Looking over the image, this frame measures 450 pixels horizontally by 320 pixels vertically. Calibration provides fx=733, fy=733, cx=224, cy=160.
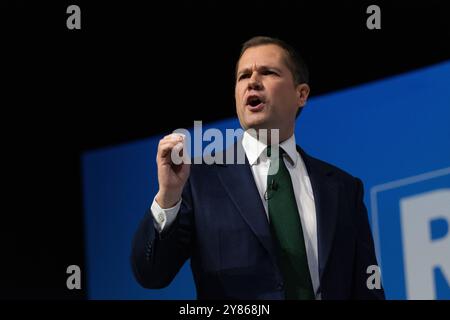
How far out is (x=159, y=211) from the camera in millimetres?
1685

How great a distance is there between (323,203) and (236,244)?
0.26 m

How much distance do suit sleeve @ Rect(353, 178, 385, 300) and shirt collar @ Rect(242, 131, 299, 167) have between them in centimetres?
22

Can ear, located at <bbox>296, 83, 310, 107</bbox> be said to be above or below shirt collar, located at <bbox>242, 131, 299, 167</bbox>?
above

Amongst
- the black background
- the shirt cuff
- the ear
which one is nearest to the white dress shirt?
the shirt cuff

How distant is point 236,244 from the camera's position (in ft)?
5.64

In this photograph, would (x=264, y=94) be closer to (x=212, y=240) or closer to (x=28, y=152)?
(x=212, y=240)

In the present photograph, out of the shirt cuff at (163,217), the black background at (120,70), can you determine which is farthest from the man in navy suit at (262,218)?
the black background at (120,70)

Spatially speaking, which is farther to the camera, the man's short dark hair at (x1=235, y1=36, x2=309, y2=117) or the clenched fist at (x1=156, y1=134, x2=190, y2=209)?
the man's short dark hair at (x1=235, y1=36, x2=309, y2=117)

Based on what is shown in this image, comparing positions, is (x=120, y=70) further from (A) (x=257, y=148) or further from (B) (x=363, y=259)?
(B) (x=363, y=259)

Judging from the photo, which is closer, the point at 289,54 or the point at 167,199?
the point at 167,199

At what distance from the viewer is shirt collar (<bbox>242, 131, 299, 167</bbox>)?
1909 mm

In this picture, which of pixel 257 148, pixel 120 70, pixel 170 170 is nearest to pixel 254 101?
pixel 257 148

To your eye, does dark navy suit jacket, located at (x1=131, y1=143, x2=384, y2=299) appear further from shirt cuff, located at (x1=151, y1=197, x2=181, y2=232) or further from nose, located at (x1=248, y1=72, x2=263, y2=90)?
nose, located at (x1=248, y1=72, x2=263, y2=90)

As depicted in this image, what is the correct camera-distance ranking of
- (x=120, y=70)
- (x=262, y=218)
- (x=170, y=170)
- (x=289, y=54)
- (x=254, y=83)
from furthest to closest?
1. (x=120, y=70)
2. (x=289, y=54)
3. (x=254, y=83)
4. (x=262, y=218)
5. (x=170, y=170)
